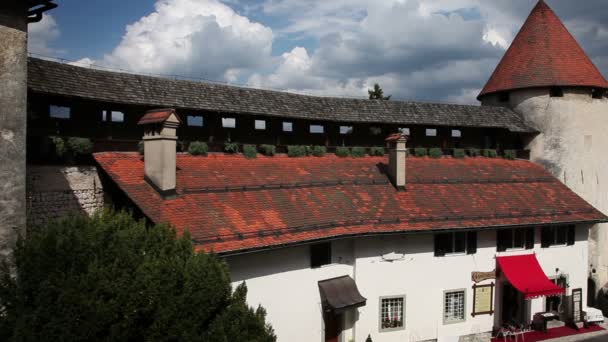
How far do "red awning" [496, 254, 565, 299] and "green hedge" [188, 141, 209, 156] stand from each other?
1320 cm

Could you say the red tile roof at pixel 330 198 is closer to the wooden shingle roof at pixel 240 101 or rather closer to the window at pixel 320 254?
the window at pixel 320 254

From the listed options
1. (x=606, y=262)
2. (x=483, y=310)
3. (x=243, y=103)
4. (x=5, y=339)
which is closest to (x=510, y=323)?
(x=483, y=310)

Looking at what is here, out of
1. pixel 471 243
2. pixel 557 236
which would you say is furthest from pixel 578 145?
pixel 471 243

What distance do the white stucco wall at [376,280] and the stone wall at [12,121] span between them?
6145mm

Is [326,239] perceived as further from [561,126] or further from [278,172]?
[561,126]

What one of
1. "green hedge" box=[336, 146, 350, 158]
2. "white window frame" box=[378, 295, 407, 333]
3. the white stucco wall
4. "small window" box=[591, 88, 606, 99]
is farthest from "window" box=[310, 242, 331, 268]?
"small window" box=[591, 88, 606, 99]

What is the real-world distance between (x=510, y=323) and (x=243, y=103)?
49.7 feet

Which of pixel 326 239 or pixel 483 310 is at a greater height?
pixel 326 239

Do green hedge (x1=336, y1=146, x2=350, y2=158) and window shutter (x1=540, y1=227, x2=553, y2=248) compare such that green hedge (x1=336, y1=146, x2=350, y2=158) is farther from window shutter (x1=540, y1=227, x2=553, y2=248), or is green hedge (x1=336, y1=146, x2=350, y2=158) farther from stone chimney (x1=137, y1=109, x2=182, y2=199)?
window shutter (x1=540, y1=227, x2=553, y2=248)

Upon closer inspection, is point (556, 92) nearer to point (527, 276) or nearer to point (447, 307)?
point (527, 276)

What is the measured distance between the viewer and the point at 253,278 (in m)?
16.1

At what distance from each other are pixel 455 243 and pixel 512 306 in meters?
4.67

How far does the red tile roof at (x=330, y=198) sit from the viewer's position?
1622 cm

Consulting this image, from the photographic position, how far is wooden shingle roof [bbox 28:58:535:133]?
58.7ft
